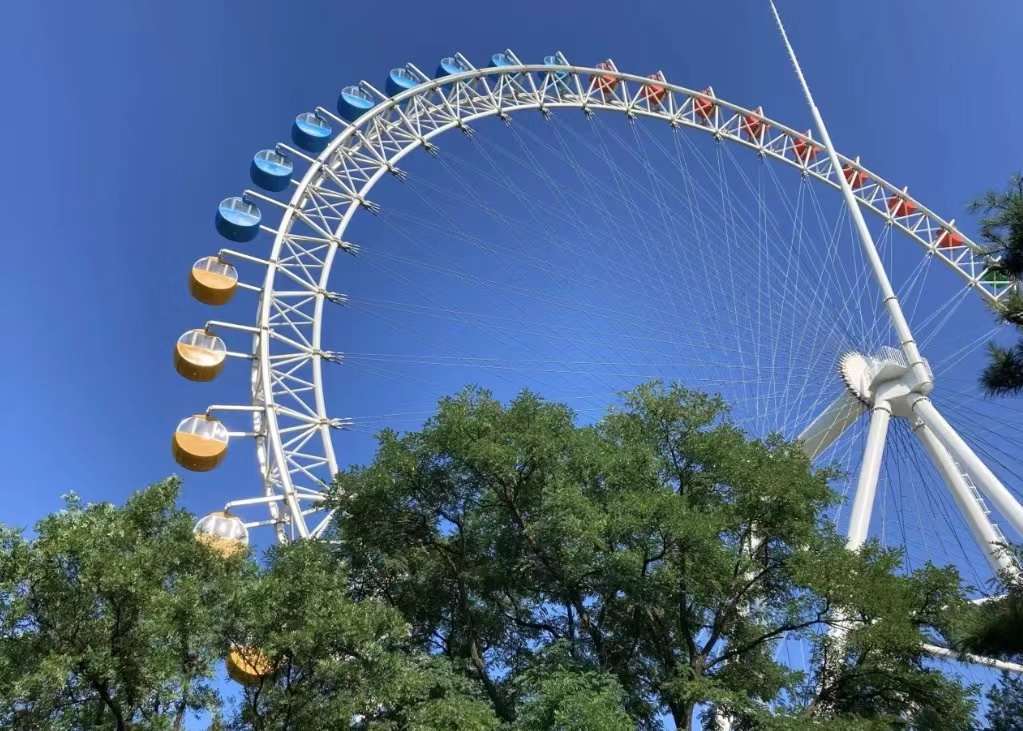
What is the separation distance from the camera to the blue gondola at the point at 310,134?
26906mm

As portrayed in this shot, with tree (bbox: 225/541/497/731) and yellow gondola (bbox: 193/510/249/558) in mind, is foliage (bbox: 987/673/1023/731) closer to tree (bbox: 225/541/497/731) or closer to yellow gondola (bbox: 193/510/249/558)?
tree (bbox: 225/541/497/731)

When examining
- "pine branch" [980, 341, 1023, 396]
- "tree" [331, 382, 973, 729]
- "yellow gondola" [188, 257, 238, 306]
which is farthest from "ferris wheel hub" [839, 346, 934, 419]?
"yellow gondola" [188, 257, 238, 306]

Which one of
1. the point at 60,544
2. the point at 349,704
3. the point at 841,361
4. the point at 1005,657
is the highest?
the point at 841,361

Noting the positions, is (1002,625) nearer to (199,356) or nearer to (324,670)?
(324,670)

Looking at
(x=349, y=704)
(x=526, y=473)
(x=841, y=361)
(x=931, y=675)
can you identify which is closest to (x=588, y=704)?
(x=349, y=704)

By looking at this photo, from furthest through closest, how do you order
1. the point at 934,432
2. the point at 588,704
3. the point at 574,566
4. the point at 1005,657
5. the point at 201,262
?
the point at 201,262 < the point at 934,432 < the point at 574,566 < the point at 588,704 < the point at 1005,657

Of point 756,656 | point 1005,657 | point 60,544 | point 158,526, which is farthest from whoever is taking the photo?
point 756,656

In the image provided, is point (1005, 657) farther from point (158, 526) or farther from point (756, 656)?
point (158, 526)

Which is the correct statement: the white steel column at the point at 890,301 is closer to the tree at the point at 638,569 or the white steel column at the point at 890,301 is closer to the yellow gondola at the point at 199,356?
the tree at the point at 638,569

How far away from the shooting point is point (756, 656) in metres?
16.3

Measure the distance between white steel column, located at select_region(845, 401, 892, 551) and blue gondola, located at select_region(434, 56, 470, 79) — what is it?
19402 mm

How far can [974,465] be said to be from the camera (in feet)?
63.1

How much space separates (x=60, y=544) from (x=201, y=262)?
1404 cm

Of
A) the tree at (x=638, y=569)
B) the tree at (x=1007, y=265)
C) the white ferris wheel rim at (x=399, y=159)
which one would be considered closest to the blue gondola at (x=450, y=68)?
the white ferris wheel rim at (x=399, y=159)
